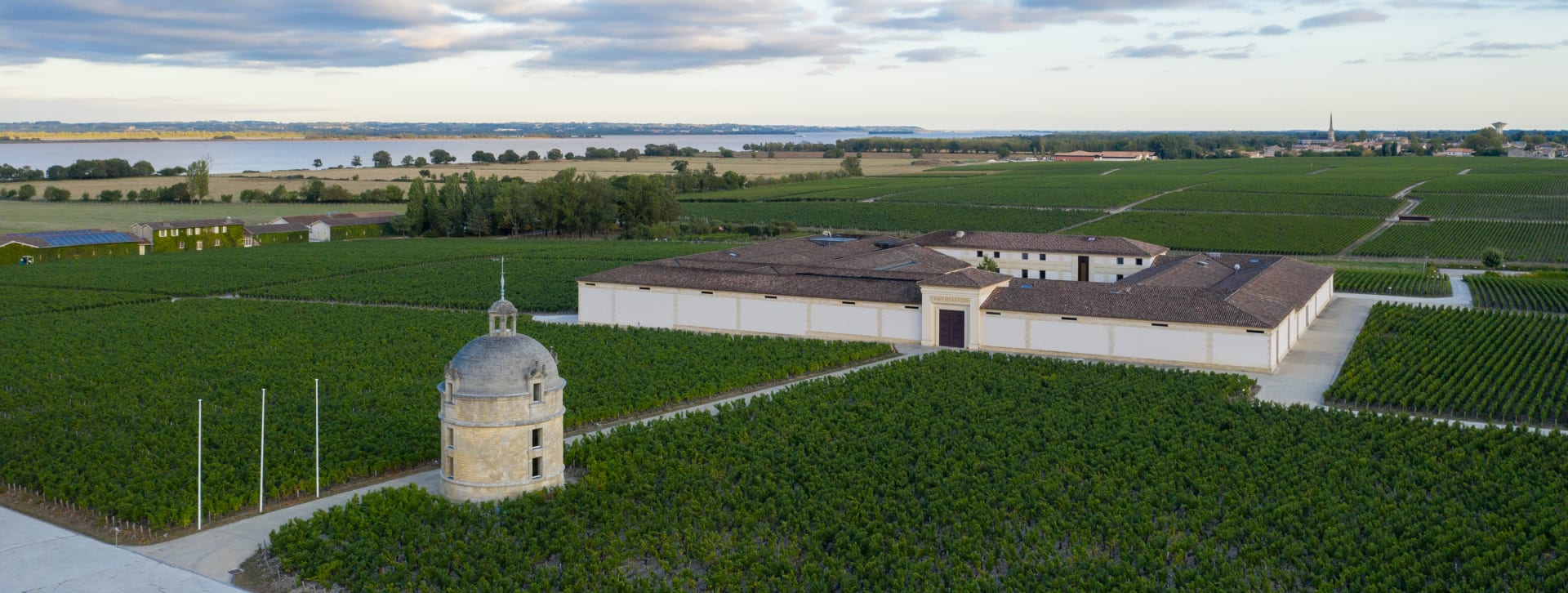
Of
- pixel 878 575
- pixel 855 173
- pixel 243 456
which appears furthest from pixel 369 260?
pixel 855 173

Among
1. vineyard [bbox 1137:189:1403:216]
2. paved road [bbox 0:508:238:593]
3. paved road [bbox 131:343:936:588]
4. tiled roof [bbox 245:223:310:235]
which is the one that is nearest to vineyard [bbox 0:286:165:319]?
tiled roof [bbox 245:223:310:235]

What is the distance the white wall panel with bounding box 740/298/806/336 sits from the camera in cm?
4634

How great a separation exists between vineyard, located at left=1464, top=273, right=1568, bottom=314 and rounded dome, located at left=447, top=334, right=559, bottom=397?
146ft

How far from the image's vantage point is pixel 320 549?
2223 cm

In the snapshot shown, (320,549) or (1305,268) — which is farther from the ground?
(1305,268)

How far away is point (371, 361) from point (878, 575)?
23.7 m

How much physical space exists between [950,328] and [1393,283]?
29.2 metres

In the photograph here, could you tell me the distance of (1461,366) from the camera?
128ft

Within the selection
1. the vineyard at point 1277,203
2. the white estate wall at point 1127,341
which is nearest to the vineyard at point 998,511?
the white estate wall at point 1127,341

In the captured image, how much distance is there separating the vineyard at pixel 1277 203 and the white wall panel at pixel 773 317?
75409 millimetres

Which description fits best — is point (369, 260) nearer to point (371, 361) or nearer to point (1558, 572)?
point (371, 361)

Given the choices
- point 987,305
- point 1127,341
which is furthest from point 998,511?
point 987,305

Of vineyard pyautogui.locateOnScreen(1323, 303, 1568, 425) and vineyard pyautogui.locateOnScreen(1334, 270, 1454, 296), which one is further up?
vineyard pyautogui.locateOnScreen(1334, 270, 1454, 296)

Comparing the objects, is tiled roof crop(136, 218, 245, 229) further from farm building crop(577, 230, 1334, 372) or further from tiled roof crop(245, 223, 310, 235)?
farm building crop(577, 230, 1334, 372)
